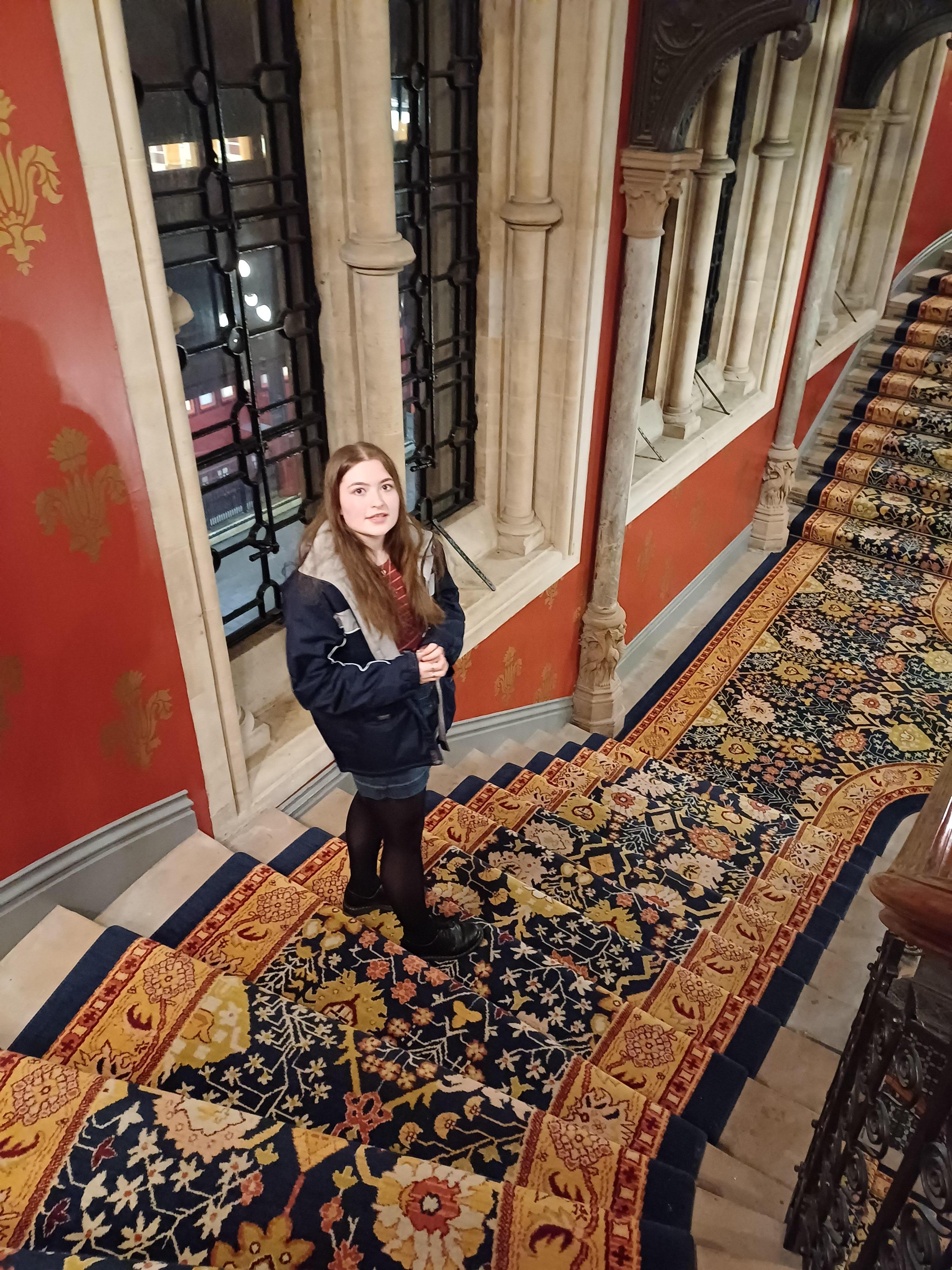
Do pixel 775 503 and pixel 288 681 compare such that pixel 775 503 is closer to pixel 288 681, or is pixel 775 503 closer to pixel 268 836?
pixel 288 681

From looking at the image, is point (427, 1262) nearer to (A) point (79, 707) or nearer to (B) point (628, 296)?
(A) point (79, 707)

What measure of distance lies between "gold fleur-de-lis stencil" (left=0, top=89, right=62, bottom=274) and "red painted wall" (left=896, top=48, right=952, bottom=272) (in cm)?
717

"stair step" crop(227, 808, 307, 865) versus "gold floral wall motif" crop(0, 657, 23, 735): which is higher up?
"gold floral wall motif" crop(0, 657, 23, 735)

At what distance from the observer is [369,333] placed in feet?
9.04

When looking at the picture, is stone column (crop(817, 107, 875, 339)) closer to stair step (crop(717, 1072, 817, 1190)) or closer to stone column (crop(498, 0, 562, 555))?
stone column (crop(498, 0, 562, 555))

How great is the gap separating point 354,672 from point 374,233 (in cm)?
143

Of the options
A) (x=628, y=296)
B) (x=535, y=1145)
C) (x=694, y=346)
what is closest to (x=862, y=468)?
(x=694, y=346)

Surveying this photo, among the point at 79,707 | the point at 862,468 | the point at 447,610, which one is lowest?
the point at 862,468

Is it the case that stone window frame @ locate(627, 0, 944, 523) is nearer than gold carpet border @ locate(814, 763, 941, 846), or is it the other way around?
gold carpet border @ locate(814, 763, 941, 846)

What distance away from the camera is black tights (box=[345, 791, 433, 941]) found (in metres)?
2.16

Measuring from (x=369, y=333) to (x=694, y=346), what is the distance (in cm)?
273

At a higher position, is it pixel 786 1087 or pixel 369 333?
pixel 369 333

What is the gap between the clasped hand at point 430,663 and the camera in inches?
75.9

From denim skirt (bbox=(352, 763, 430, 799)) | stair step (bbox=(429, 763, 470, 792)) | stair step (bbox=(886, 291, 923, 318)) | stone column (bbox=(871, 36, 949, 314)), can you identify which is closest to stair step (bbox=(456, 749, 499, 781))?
stair step (bbox=(429, 763, 470, 792))
